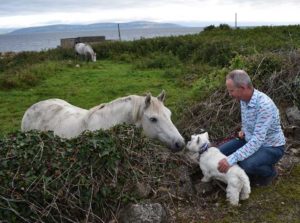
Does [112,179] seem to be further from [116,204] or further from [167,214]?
[167,214]

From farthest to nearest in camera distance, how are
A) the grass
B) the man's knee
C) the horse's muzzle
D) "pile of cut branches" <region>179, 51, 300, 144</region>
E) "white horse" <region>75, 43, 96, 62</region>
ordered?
"white horse" <region>75, 43, 96, 62</region> < the grass < "pile of cut branches" <region>179, 51, 300, 144</region> < the horse's muzzle < the man's knee

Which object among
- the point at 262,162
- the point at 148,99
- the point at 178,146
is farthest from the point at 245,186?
the point at 148,99

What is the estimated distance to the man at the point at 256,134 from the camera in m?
5.30

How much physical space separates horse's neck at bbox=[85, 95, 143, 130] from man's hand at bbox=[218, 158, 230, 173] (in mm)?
1293

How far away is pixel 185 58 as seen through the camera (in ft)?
Result: 69.7

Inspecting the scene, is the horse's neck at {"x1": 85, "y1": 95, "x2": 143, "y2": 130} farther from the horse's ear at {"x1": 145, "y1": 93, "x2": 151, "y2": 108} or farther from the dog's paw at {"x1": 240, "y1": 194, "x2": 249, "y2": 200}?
the dog's paw at {"x1": 240, "y1": 194, "x2": 249, "y2": 200}

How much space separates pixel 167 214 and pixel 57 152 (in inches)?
54.8

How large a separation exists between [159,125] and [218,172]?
0.98m

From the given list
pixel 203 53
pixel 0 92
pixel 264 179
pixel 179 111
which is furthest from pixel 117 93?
pixel 264 179

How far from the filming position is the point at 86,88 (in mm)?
14648

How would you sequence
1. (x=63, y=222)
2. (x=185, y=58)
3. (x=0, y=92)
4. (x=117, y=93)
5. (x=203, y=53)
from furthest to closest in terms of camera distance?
(x=185, y=58), (x=203, y=53), (x=0, y=92), (x=117, y=93), (x=63, y=222)

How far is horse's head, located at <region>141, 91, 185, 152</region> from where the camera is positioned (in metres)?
5.69

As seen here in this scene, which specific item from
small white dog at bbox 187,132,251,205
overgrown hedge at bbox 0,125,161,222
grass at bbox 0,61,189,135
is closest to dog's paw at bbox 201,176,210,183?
small white dog at bbox 187,132,251,205

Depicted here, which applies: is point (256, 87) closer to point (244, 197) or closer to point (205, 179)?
point (205, 179)
